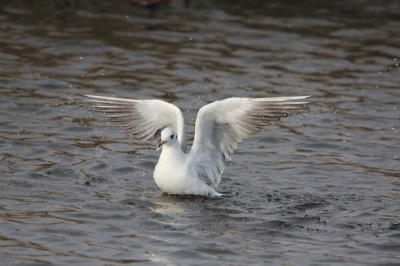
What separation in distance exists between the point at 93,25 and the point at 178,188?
797cm

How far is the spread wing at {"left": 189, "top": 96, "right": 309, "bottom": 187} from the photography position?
9352 mm

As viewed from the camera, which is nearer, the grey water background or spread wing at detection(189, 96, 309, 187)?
the grey water background

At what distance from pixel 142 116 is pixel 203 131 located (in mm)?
937

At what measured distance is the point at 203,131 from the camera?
9.52 m

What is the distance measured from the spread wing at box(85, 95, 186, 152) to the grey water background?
2.05 feet

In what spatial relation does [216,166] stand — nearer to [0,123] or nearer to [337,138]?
[337,138]

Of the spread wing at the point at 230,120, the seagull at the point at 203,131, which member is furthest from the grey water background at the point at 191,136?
the spread wing at the point at 230,120

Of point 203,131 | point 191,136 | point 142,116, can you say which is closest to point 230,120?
point 203,131

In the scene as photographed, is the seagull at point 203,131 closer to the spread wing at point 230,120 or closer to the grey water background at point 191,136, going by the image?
the spread wing at point 230,120

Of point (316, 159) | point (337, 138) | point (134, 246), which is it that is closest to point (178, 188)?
point (134, 246)

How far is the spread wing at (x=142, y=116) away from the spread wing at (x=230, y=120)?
32 centimetres

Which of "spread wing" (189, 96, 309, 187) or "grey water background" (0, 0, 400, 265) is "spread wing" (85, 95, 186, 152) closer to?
"spread wing" (189, 96, 309, 187)

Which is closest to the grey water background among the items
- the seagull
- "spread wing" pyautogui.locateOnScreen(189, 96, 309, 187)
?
the seagull

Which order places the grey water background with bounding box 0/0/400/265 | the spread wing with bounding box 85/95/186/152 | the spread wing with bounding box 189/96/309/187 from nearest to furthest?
the grey water background with bounding box 0/0/400/265
the spread wing with bounding box 189/96/309/187
the spread wing with bounding box 85/95/186/152
